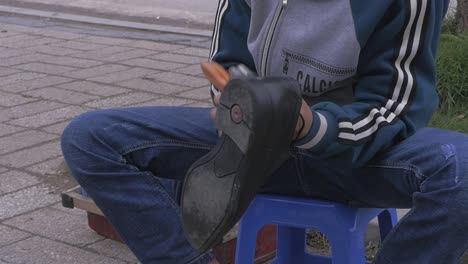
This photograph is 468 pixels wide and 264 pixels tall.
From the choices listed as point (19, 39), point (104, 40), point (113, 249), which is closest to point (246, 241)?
point (113, 249)

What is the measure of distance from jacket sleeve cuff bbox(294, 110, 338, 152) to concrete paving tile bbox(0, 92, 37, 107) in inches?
133

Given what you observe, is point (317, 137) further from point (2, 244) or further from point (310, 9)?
point (2, 244)

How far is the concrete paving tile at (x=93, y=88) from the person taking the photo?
5336 millimetres

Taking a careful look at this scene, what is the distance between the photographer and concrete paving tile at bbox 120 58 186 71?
5.98 metres

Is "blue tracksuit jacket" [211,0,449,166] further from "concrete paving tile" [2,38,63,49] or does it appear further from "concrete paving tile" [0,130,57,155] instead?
"concrete paving tile" [2,38,63,49]

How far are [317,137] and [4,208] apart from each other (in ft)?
6.31

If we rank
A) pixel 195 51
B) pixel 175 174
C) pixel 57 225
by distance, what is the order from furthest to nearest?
1. pixel 195 51
2. pixel 57 225
3. pixel 175 174

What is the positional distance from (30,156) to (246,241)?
206 cm

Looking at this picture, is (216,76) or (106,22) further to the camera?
(106,22)

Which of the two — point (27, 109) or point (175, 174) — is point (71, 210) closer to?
point (175, 174)

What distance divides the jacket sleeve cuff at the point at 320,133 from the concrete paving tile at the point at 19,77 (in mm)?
3929

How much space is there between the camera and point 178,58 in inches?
246

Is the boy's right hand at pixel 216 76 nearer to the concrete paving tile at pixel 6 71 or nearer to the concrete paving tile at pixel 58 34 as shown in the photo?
the concrete paving tile at pixel 6 71

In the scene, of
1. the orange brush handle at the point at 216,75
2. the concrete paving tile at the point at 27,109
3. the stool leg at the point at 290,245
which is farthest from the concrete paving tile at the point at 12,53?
the orange brush handle at the point at 216,75
